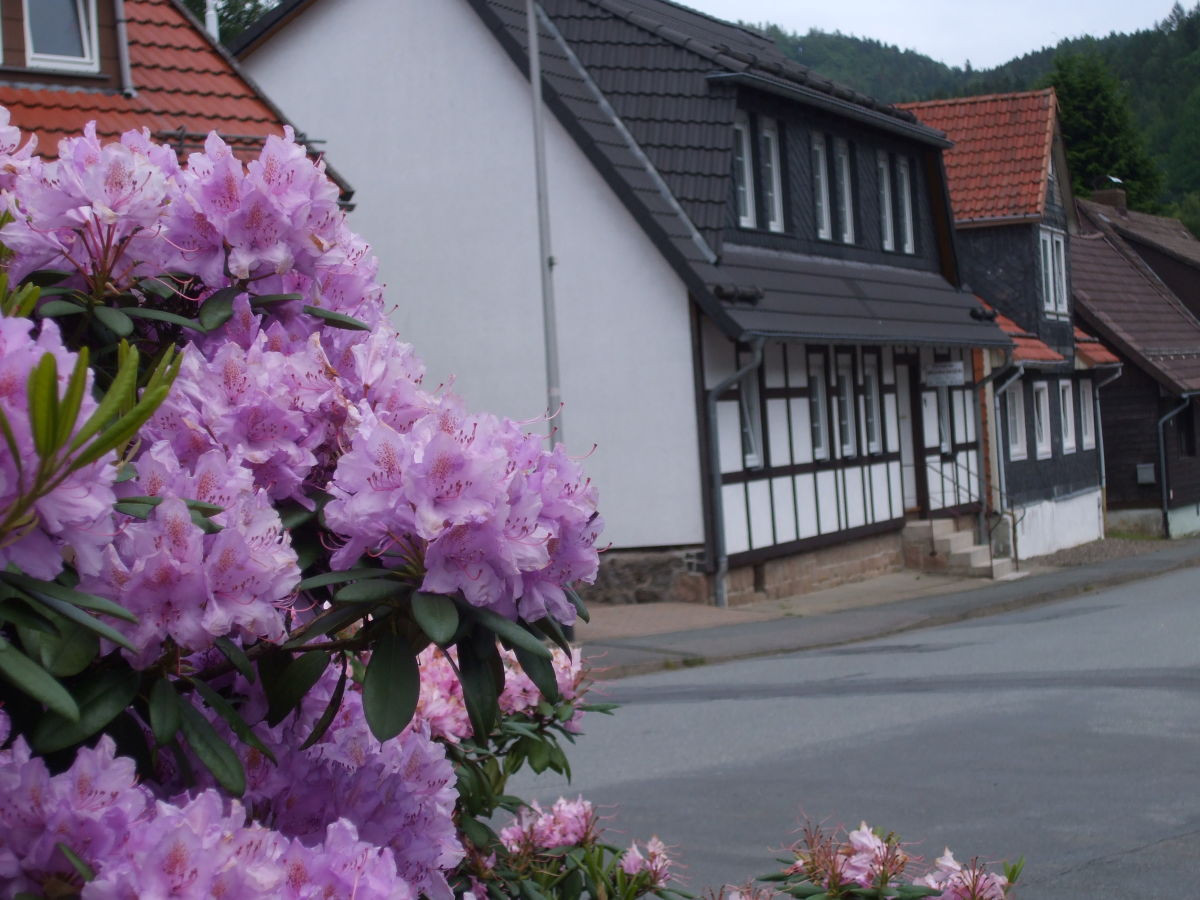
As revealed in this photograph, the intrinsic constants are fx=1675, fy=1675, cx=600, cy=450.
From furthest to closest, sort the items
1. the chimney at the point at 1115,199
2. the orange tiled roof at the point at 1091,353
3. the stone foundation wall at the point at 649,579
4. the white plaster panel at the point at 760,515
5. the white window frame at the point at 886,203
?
the chimney at the point at 1115,199
the orange tiled roof at the point at 1091,353
the white window frame at the point at 886,203
the white plaster panel at the point at 760,515
the stone foundation wall at the point at 649,579

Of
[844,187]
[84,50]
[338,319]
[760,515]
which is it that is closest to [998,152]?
[844,187]

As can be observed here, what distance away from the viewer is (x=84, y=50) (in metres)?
14.2

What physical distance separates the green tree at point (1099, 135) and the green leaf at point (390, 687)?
68206mm

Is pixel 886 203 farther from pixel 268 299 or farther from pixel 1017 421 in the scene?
pixel 268 299

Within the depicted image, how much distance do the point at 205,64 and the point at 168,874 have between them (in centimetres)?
A: 1465

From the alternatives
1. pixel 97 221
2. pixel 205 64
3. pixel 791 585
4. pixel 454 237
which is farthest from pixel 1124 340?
pixel 97 221

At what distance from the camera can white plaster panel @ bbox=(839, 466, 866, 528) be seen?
24422 mm

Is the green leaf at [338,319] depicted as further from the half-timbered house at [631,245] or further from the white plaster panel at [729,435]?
the white plaster panel at [729,435]

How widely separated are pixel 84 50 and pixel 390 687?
1352 cm

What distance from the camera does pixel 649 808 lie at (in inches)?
344

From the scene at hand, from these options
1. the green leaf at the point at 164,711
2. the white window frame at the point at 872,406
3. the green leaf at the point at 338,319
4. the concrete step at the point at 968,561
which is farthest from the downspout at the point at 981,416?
the green leaf at the point at 164,711

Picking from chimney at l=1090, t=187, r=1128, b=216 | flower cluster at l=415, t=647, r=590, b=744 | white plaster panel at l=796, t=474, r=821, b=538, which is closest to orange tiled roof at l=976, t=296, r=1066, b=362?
white plaster panel at l=796, t=474, r=821, b=538

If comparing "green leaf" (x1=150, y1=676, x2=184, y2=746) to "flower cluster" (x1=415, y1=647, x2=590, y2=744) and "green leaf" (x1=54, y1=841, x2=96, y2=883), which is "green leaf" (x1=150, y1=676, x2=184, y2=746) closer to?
"green leaf" (x1=54, y1=841, x2=96, y2=883)

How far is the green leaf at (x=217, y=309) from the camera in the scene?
2289mm
